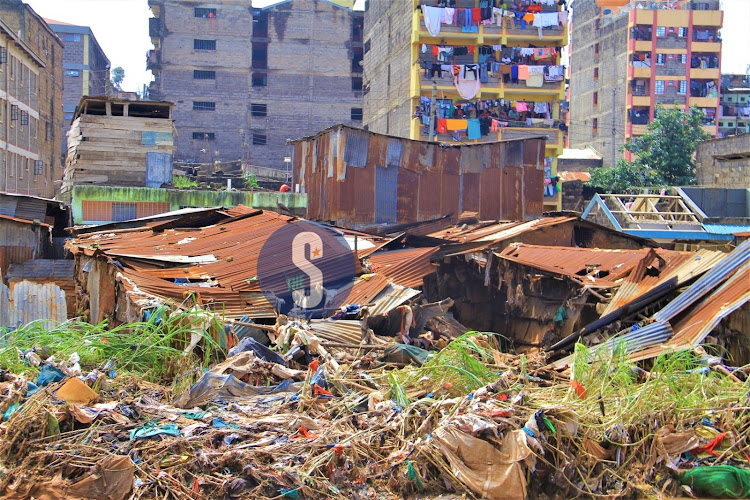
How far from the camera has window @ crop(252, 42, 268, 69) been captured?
1896 inches

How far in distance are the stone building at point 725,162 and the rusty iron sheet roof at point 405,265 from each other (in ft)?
61.5

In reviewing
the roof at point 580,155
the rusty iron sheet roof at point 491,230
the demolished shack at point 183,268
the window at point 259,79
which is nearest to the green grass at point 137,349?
the demolished shack at point 183,268

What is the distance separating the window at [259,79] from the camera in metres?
48.0

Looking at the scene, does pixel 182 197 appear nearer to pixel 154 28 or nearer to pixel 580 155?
pixel 154 28

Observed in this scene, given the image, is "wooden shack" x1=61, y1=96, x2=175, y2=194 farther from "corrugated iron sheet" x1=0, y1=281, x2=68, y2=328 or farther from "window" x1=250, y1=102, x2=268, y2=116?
"window" x1=250, y1=102, x2=268, y2=116

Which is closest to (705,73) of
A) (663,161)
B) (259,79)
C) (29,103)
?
(663,161)

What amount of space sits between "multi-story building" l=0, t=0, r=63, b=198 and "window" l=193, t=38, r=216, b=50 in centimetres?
810

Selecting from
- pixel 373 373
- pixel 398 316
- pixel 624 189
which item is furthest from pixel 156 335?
pixel 624 189

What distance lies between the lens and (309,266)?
11.6 metres

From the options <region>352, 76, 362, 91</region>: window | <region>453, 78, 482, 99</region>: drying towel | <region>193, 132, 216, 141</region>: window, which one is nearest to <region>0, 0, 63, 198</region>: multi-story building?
<region>193, 132, 216, 141</region>: window

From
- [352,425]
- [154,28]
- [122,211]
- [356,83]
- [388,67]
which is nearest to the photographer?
[352,425]

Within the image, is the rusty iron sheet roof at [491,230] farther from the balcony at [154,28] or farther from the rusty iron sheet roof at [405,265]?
the balcony at [154,28]

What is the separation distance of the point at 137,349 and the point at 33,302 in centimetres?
938

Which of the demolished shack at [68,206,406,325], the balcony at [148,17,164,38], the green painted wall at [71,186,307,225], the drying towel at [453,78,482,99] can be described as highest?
the balcony at [148,17,164,38]
